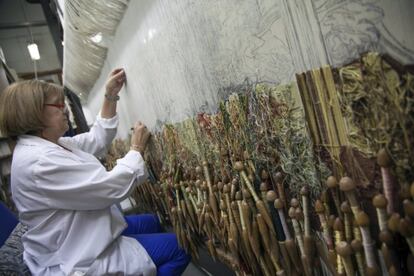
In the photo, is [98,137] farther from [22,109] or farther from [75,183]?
[75,183]

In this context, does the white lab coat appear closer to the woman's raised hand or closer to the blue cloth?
the blue cloth

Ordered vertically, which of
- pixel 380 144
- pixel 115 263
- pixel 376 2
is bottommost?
pixel 115 263

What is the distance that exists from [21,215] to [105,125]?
686mm

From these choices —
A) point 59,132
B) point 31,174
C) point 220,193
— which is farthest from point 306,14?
point 59,132

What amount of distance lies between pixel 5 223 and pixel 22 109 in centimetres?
60

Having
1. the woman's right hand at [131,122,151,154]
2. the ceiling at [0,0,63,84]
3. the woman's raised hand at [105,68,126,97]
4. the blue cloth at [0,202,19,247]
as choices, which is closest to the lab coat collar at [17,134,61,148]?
the woman's right hand at [131,122,151,154]

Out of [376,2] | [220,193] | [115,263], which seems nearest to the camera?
[376,2]

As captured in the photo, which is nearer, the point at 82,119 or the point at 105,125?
the point at 105,125

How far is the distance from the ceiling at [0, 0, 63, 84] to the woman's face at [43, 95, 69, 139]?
4.88 m

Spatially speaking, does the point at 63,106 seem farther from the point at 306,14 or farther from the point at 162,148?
the point at 306,14

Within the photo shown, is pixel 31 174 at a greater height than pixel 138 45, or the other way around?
pixel 138 45

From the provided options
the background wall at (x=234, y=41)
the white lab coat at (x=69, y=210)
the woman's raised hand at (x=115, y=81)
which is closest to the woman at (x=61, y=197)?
the white lab coat at (x=69, y=210)

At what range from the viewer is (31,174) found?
101cm

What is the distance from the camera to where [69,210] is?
1084 mm
